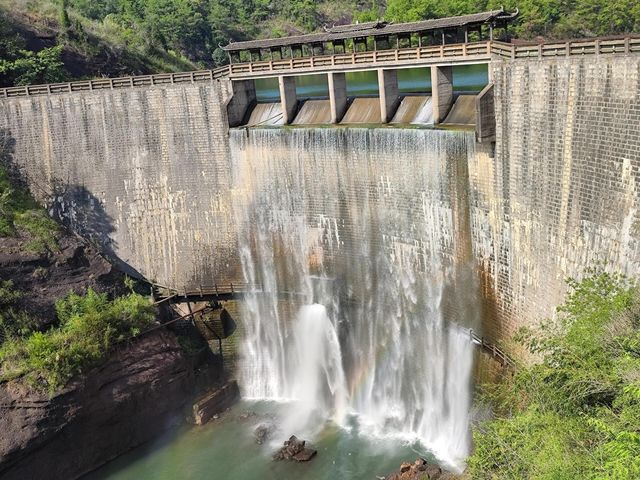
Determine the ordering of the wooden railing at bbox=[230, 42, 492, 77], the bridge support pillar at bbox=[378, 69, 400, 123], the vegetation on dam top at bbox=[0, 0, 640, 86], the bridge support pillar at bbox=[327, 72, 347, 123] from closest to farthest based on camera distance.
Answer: the wooden railing at bbox=[230, 42, 492, 77], the bridge support pillar at bbox=[378, 69, 400, 123], the bridge support pillar at bbox=[327, 72, 347, 123], the vegetation on dam top at bbox=[0, 0, 640, 86]

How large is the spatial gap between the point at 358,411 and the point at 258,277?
8.10m

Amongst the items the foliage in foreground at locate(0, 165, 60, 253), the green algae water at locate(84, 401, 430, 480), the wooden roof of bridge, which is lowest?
the green algae water at locate(84, 401, 430, 480)

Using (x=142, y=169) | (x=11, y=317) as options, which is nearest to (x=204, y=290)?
(x=142, y=169)

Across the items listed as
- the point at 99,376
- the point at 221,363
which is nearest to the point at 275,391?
the point at 221,363

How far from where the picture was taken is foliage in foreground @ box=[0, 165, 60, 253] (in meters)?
32.2

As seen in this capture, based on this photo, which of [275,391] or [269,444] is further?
[275,391]

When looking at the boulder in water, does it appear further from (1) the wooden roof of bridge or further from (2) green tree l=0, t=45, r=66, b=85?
(2) green tree l=0, t=45, r=66, b=85

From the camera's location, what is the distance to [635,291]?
18.2m

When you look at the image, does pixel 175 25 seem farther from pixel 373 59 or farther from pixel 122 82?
pixel 373 59

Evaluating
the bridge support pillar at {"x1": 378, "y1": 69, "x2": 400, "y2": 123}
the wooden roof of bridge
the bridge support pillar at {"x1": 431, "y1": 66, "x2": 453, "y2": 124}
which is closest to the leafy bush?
the wooden roof of bridge

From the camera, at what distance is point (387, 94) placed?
29000 mm

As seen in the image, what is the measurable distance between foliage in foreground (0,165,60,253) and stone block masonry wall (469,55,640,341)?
20307 mm

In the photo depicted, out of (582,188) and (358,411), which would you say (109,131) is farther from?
(582,188)

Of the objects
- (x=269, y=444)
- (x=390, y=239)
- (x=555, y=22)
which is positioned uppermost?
(x=555, y=22)
